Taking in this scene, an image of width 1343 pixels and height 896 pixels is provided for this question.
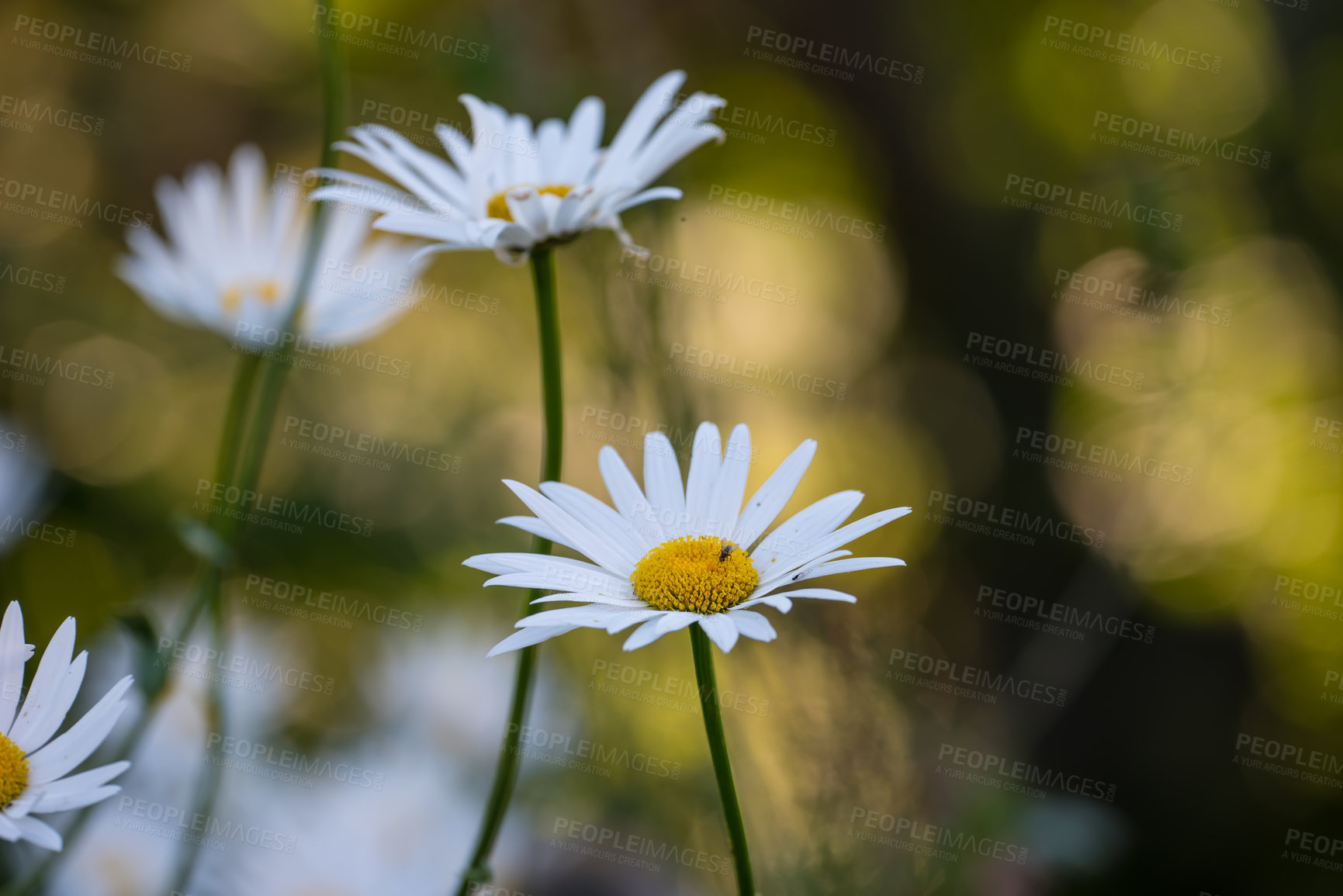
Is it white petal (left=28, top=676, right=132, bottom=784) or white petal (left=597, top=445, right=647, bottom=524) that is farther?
white petal (left=597, top=445, right=647, bottom=524)

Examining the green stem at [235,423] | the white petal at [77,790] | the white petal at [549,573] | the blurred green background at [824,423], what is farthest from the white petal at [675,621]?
the green stem at [235,423]

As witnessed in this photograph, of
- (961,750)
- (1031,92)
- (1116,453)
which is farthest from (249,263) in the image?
(1031,92)

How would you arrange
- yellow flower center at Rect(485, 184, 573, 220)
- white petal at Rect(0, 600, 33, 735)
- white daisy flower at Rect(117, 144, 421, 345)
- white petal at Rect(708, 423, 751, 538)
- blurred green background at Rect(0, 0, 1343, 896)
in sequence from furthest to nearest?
blurred green background at Rect(0, 0, 1343, 896)
white daisy flower at Rect(117, 144, 421, 345)
yellow flower center at Rect(485, 184, 573, 220)
white petal at Rect(708, 423, 751, 538)
white petal at Rect(0, 600, 33, 735)

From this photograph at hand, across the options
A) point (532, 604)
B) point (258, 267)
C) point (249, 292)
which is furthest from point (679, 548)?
point (258, 267)

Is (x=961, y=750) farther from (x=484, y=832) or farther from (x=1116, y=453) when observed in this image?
(x=484, y=832)

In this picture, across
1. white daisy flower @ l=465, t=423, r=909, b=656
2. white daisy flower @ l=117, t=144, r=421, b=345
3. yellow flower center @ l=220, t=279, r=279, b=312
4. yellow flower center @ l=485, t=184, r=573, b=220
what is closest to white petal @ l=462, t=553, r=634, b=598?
white daisy flower @ l=465, t=423, r=909, b=656

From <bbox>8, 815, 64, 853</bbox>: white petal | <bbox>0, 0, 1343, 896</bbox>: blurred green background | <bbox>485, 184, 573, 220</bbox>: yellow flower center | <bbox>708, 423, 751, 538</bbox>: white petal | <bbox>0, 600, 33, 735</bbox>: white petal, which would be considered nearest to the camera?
<bbox>8, 815, 64, 853</bbox>: white petal

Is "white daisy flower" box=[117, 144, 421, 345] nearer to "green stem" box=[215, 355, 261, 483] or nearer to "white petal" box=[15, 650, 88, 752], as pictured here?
"green stem" box=[215, 355, 261, 483]
